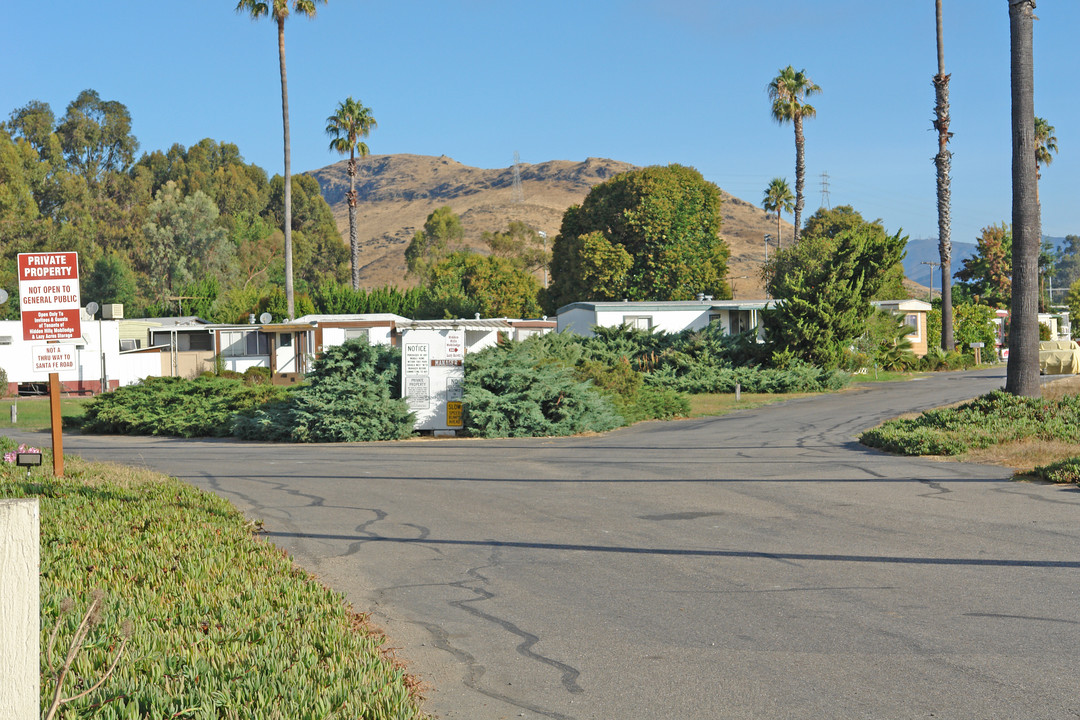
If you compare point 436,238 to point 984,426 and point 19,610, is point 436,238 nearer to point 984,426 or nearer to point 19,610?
point 984,426

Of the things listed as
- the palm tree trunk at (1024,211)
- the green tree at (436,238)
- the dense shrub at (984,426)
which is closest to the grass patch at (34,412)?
the dense shrub at (984,426)

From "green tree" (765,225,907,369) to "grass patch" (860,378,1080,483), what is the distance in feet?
51.3

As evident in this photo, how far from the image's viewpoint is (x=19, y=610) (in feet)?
10.3

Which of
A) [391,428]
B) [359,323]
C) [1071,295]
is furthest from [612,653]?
[1071,295]

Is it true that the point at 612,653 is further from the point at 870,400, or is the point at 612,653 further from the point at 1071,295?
the point at 1071,295

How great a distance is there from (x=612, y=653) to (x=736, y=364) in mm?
30861

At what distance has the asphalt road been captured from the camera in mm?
5199

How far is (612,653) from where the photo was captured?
5.84m

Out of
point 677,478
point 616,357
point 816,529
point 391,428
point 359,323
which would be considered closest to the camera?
point 816,529

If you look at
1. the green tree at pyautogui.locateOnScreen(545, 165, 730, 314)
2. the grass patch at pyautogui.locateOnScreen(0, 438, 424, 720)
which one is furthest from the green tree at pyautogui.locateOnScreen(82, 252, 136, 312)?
the grass patch at pyautogui.locateOnScreen(0, 438, 424, 720)

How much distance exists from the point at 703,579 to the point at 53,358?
817 centimetres

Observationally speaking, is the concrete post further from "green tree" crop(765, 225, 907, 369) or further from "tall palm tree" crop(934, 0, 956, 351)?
"tall palm tree" crop(934, 0, 956, 351)

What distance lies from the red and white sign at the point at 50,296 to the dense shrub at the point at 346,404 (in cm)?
946

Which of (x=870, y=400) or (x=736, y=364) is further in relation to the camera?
(x=736, y=364)
